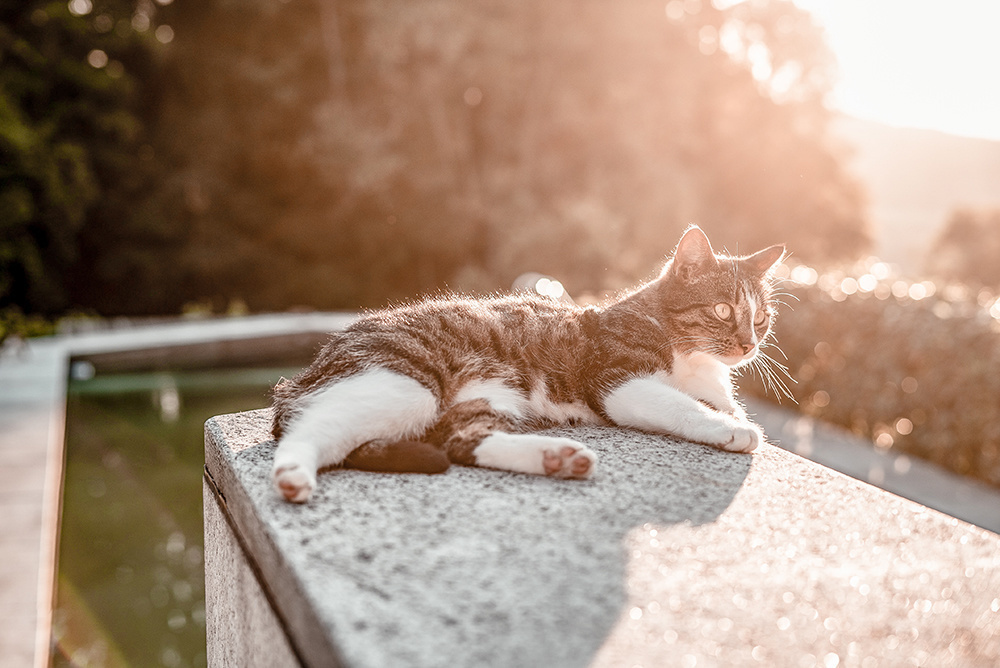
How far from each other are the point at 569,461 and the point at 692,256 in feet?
2.89

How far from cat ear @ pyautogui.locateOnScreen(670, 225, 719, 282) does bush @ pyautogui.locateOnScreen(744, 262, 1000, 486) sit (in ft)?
6.31

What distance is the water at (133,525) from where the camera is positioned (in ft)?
10.0

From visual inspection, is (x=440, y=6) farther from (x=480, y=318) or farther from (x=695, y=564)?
(x=695, y=564)

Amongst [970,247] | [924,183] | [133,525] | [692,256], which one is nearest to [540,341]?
[692,256]

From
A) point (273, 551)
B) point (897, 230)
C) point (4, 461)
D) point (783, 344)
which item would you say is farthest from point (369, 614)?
point (897, 230)

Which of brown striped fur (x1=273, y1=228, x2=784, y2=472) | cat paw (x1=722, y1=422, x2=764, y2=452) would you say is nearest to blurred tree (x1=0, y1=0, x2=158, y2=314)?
brown striped fur (x1=273, y1=228, x2=784, y2=472)

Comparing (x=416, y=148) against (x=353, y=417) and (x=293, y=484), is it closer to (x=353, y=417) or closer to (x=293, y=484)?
(x=353, y=417)

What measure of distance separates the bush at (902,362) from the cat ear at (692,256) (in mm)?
1924

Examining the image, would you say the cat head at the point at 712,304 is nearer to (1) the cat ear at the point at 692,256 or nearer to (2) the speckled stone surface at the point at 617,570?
(1) the cat ear at the point at 692,256

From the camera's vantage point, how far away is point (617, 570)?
3.43ft

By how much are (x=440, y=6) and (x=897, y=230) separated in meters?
23.2

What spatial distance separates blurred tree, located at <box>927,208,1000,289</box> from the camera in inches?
928

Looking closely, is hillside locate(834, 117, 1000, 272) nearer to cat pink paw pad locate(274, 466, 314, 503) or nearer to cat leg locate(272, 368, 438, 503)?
cat leg locate(272, 368, 438, 503)

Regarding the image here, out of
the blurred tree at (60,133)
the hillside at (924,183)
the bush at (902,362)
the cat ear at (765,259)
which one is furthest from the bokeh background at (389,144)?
the hillside at (924,183)
